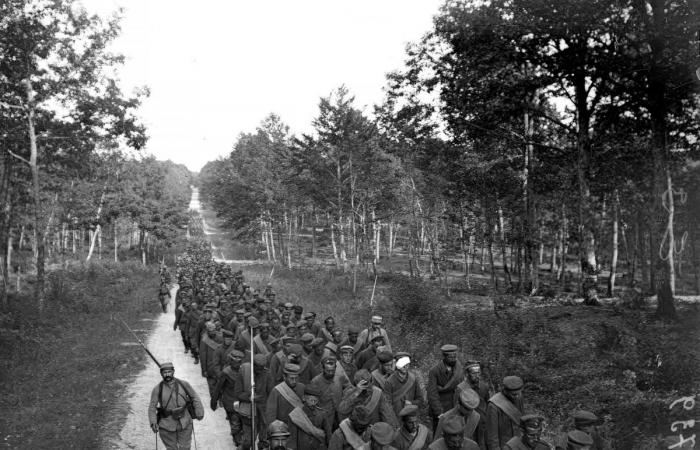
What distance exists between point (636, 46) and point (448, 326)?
9.42 meters

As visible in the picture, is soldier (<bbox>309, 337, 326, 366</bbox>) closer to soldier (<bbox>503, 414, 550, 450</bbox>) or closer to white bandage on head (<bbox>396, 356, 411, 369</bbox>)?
white bandage on head (<bbox>396, 356, 411, 369</bbox>)

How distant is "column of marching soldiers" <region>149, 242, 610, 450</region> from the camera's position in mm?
5527

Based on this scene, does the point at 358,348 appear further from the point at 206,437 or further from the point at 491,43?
the point at 491,43

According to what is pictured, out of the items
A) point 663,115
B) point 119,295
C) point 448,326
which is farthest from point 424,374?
point 119,295

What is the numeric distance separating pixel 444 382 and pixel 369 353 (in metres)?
2.14

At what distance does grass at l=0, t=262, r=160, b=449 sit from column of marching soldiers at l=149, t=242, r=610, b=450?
9.03 feet

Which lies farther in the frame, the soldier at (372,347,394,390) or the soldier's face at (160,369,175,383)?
the soldier at (372,347,394,390)

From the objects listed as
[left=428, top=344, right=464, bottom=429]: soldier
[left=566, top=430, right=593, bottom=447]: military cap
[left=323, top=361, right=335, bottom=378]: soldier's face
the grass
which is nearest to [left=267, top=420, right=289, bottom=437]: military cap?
[left=323, top=361, right=335, bottom=378]: soldier's face

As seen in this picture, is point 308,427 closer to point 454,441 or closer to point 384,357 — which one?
point 384,357

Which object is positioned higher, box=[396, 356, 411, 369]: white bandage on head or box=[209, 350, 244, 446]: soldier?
box=[396, 356, 411, 369]: white bandage on head

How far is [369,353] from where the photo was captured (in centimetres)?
998

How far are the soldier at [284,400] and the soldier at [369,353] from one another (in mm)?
2820

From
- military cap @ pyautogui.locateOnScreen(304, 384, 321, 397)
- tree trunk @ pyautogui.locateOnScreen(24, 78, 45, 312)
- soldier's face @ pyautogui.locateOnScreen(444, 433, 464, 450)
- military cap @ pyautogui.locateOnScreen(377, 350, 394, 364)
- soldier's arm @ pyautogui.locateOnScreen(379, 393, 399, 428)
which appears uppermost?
tree trunk @ pyautogui.locateOnScreen(24, 78, 45, 312)

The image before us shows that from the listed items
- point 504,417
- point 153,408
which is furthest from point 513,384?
point 153,408
